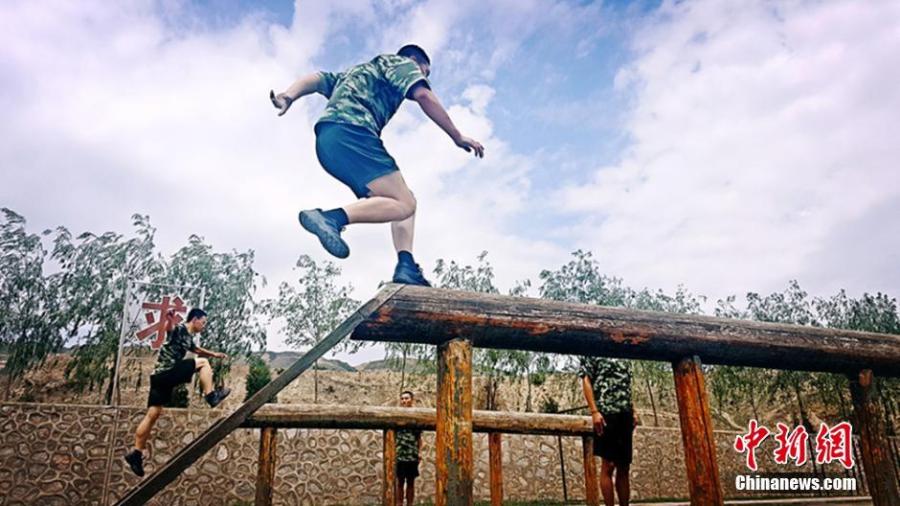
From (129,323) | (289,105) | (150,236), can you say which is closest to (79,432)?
(129,323)

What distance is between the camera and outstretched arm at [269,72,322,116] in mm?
2793

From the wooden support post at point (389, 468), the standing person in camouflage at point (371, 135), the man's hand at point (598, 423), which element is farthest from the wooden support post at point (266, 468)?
the standing person in camouflage at point (371, 135)

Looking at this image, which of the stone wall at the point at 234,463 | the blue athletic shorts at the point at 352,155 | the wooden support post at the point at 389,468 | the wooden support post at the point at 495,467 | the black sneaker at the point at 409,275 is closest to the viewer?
the blue athletic shorts at the point at 352,155

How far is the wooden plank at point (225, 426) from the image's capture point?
6.35 ft

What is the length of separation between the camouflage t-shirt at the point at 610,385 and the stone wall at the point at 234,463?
8547 mm

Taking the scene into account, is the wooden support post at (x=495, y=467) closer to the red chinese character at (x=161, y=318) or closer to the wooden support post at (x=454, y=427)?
the wooden support post at (x=454, y=427)

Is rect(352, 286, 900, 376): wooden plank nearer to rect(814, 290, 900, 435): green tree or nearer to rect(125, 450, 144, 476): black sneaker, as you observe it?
rect(125, 450, 144, 476): black sneaker

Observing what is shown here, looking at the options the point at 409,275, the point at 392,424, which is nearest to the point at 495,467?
the point at 392,424

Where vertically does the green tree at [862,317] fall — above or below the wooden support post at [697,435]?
above

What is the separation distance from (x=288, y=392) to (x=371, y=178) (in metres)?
20.8

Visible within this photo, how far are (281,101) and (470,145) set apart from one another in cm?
101

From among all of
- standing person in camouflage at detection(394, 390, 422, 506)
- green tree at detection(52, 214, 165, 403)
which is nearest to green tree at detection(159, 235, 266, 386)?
green tree at detection(52, 214, 165, 403)

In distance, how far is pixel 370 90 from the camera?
290 cm

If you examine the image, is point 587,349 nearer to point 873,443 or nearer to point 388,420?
point 873,443
